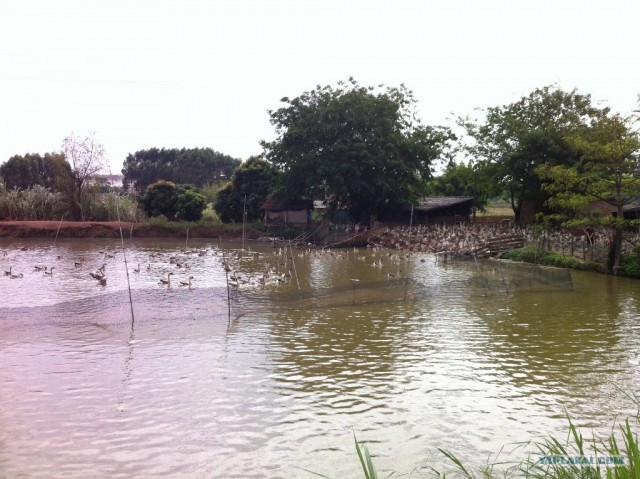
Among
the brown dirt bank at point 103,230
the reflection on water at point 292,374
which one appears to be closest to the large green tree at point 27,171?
the brown dirt bank at point 103,230

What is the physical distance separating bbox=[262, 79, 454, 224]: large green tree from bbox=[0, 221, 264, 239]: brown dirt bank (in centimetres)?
559

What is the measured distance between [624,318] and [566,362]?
448cm

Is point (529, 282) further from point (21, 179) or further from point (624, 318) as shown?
point (21, 179)

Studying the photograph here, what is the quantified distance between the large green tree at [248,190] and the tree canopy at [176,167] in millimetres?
28010

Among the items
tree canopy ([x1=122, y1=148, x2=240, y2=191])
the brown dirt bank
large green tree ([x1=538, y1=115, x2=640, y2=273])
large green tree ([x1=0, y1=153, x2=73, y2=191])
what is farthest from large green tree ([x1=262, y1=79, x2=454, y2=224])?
tree canopy ([x1=122, y1=148, x2=240, y2=191])

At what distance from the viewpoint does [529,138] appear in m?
31.4

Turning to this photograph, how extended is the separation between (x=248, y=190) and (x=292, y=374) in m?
33.2

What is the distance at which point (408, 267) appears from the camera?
22.1 meters

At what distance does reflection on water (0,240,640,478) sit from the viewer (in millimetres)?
5711

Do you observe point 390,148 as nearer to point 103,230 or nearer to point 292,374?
point 103,230

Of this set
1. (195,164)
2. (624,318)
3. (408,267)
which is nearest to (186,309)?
(624,318)

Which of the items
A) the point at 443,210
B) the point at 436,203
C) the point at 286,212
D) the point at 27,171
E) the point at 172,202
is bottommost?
the point at 286,212

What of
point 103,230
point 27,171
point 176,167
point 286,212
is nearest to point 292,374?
point 103,230

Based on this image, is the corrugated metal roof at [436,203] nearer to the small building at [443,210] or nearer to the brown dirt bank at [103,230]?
the small building at [443,210]
